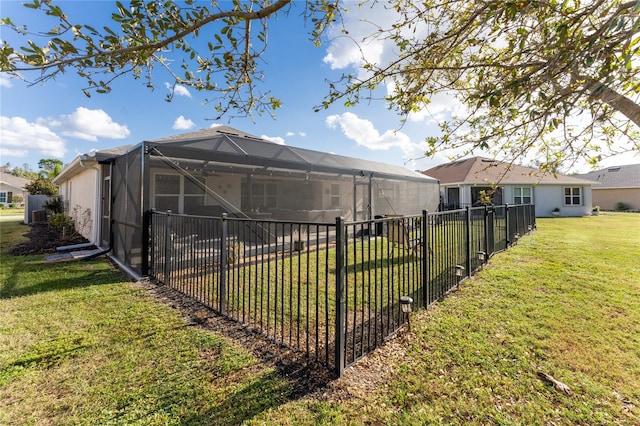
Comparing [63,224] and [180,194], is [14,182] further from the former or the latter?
[180,194]

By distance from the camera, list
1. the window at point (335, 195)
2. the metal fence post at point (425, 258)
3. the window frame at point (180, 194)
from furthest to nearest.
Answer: the window at point (335, 195) < the window frame at point (180, 194) < the metal fence post at point (425, 258)

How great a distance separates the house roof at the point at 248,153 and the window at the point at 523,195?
49.8 ft

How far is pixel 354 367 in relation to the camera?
8.64ft

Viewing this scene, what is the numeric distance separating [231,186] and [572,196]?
80.1 feet

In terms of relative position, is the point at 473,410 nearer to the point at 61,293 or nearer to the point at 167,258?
the point at 167,258

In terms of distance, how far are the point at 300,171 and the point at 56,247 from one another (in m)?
7.66

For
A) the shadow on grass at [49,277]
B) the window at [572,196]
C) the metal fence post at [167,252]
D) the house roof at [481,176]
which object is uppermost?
the house roof at [481,176]

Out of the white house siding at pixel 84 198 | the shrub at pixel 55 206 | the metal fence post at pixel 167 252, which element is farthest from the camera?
the shrub at pixel 55 206

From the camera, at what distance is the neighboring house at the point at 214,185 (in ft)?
19.1

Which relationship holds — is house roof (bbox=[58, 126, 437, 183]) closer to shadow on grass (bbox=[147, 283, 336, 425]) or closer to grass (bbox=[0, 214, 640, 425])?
grass (bbox=[0, 214, 640, 425])

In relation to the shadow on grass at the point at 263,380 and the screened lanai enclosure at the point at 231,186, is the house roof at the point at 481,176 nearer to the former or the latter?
the screened lanai enclosure at the point at 231,186

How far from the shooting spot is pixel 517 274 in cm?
552

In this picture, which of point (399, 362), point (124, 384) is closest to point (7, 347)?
point (124, 384)

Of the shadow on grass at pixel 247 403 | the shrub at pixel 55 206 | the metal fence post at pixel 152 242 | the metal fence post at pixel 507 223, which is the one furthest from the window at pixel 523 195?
the shrub at pixel 55 206
